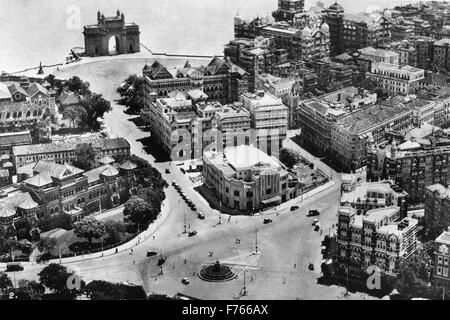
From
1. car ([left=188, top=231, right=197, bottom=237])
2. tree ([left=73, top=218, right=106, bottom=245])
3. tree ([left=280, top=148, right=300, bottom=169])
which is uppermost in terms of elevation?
tree ([left=280, top=148, right=300, bottom=169])

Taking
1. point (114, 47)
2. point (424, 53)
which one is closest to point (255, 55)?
point (424, 53)

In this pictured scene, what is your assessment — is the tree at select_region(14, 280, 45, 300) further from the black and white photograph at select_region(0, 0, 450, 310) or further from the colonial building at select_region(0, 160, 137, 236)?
the colonial building at select_region(0, 160, 137, 236)

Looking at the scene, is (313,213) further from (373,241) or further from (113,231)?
(113,231)

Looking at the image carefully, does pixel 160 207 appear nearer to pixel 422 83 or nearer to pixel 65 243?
pixel 65 243

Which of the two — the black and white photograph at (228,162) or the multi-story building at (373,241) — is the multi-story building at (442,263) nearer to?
the black and white photograph at (228,162)


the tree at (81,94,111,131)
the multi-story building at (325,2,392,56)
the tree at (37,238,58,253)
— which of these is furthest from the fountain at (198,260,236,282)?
the multi-story building at (325,2,392,56)
